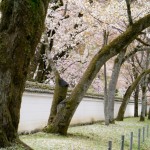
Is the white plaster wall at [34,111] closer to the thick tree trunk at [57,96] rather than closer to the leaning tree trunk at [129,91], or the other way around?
the thick tree trunk at [57,96]

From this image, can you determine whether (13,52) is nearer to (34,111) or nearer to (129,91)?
(34,111)

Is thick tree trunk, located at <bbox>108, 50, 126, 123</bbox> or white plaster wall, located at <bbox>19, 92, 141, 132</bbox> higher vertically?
thick tree trunk, located at <bbox>108, 50, 126, 123</bbox>

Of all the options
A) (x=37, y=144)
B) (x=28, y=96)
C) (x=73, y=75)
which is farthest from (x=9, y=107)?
(x=73, y=75)

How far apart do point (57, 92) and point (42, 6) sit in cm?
807

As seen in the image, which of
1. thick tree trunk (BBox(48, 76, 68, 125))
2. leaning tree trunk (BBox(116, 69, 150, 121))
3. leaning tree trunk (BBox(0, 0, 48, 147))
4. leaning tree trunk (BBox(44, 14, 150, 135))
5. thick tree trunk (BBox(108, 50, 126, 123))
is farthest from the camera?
leaning tree trunk (BBox(116, 69, 150, 121))

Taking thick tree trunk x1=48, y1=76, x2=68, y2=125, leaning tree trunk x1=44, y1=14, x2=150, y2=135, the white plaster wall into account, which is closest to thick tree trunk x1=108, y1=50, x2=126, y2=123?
the white plaster wall

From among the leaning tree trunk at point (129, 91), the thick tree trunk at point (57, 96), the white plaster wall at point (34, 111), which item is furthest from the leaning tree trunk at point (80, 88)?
the leaning tree trunk at point (129, 91)

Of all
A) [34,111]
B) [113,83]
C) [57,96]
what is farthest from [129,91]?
[57,96]

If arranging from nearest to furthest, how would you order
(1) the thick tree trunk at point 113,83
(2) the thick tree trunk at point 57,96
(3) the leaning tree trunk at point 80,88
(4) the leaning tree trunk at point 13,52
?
(4) the leaning tree trunk at point 13,52 < (3) the leaning tree trunk at point 80,88 < (2) the thick tree trunk at point 57,96 < (1) the thick tree trunk at point 113,83

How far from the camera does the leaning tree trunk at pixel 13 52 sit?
9047mm

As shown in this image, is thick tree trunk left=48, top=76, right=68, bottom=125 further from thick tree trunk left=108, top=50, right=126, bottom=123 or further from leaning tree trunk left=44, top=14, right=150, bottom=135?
thick tree trunk left=108, top=50, right=126, bottom=123

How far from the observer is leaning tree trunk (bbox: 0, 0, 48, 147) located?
9047 mm

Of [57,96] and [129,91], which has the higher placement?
[129,91]

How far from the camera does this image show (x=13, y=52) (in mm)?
9055
